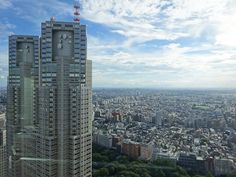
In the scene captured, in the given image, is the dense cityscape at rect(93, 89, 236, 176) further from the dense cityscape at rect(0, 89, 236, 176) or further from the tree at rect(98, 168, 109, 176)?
the tree at rect(98, 168, 109, 176)

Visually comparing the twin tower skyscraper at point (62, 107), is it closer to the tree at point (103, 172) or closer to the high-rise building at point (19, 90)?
the high-rise building at point (19, 90)

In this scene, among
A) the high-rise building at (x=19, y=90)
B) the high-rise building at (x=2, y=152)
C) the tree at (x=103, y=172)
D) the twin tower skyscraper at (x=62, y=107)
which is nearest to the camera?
the twin tower skyscraper at (x=62, y=107)


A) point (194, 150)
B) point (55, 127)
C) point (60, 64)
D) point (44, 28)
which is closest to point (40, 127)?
point (55, 127)

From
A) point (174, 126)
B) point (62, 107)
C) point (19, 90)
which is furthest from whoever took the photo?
point (174, 126)

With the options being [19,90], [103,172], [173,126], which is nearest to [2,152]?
[19,90]

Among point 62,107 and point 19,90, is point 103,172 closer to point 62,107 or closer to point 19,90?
point 19,90

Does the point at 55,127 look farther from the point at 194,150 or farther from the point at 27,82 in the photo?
the point at 194,150

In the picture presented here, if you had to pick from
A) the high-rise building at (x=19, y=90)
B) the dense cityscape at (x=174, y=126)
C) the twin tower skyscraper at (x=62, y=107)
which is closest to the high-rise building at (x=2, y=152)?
the high-rise building at (x=19, y=90)

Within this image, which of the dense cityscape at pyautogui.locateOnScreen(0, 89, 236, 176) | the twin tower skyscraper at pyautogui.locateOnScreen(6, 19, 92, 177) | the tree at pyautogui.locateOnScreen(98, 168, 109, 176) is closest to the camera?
the twin tower skyscraper at pyautogui.locateOnScreen(6, 19, 92, 177)

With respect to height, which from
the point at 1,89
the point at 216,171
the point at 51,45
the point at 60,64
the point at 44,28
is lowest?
the point at 216,171

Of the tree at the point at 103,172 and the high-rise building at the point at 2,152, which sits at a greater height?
the high-rise building at the point at 2,152

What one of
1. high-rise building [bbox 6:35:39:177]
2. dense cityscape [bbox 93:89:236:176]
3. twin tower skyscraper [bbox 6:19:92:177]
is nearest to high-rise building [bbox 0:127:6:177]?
high-rise building [bbox 6:35:39:177]
